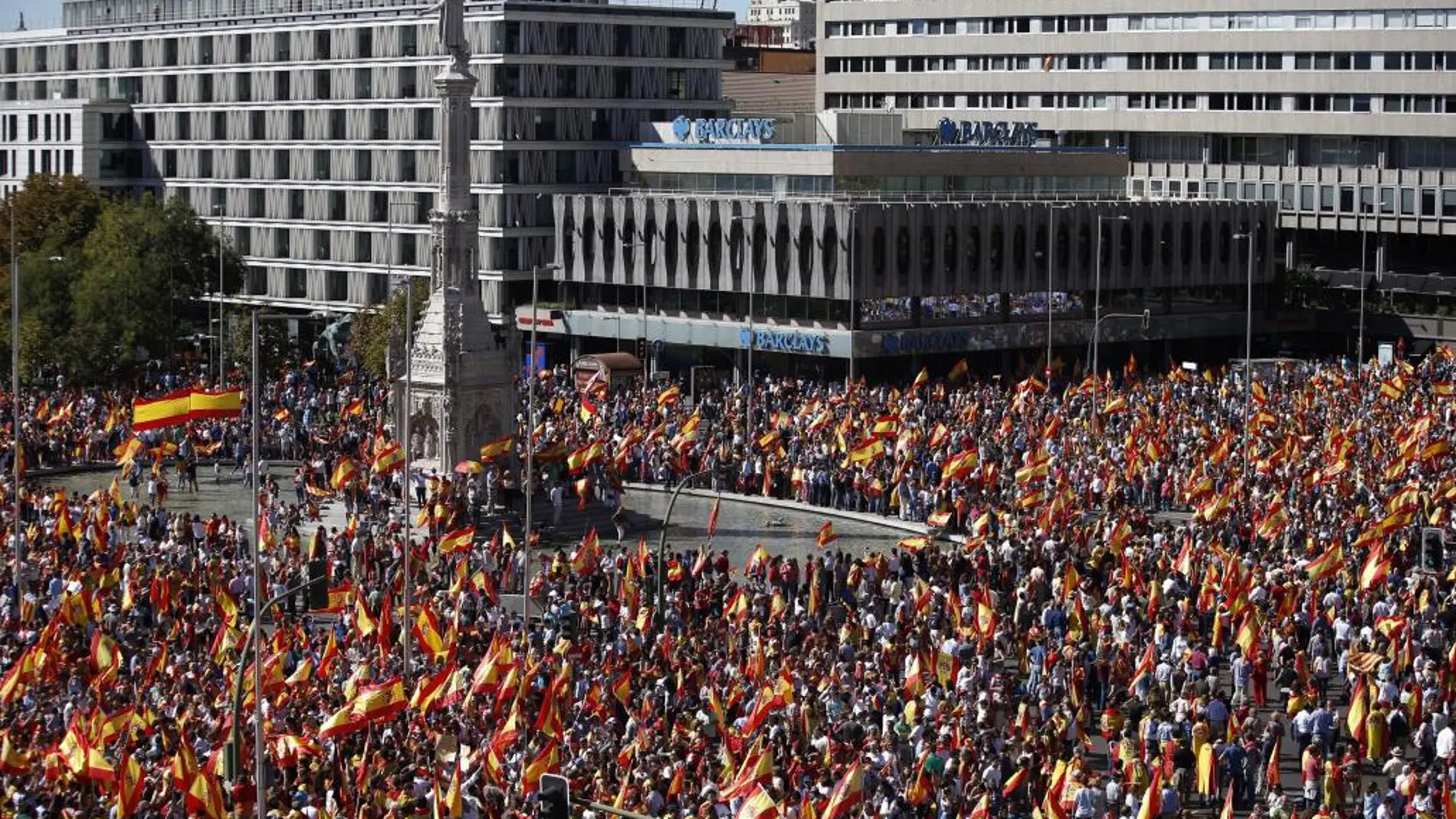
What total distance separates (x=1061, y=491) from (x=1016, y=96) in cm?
7902

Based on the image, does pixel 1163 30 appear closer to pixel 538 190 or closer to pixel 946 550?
pixel 538 190

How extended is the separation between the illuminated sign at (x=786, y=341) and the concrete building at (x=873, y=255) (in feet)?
0.28

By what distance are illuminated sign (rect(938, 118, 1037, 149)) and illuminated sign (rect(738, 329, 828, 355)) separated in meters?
10.9

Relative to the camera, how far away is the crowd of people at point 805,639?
33.9 m

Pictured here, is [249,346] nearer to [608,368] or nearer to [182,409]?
[608,368]

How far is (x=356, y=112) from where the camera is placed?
112 meters

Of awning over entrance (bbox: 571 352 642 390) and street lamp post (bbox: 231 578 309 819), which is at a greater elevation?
awning over entrance (bbox: 571 352 642 390)

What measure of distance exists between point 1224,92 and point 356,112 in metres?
41.5

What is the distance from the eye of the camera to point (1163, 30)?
126 meters

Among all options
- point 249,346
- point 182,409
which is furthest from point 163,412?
point 249,346

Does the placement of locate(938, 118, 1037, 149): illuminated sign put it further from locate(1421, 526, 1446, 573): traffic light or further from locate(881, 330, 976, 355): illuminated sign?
locate(1421, 526, 1446, 573): traffic light

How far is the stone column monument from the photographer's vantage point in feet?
211

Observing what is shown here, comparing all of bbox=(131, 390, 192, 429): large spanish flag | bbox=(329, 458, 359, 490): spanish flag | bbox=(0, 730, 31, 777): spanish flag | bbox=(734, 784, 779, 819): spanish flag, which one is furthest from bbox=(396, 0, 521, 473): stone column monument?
bbox=(734, 784, 779, 819): spanish flag

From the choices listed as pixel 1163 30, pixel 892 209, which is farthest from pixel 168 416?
pixel 1163 30
